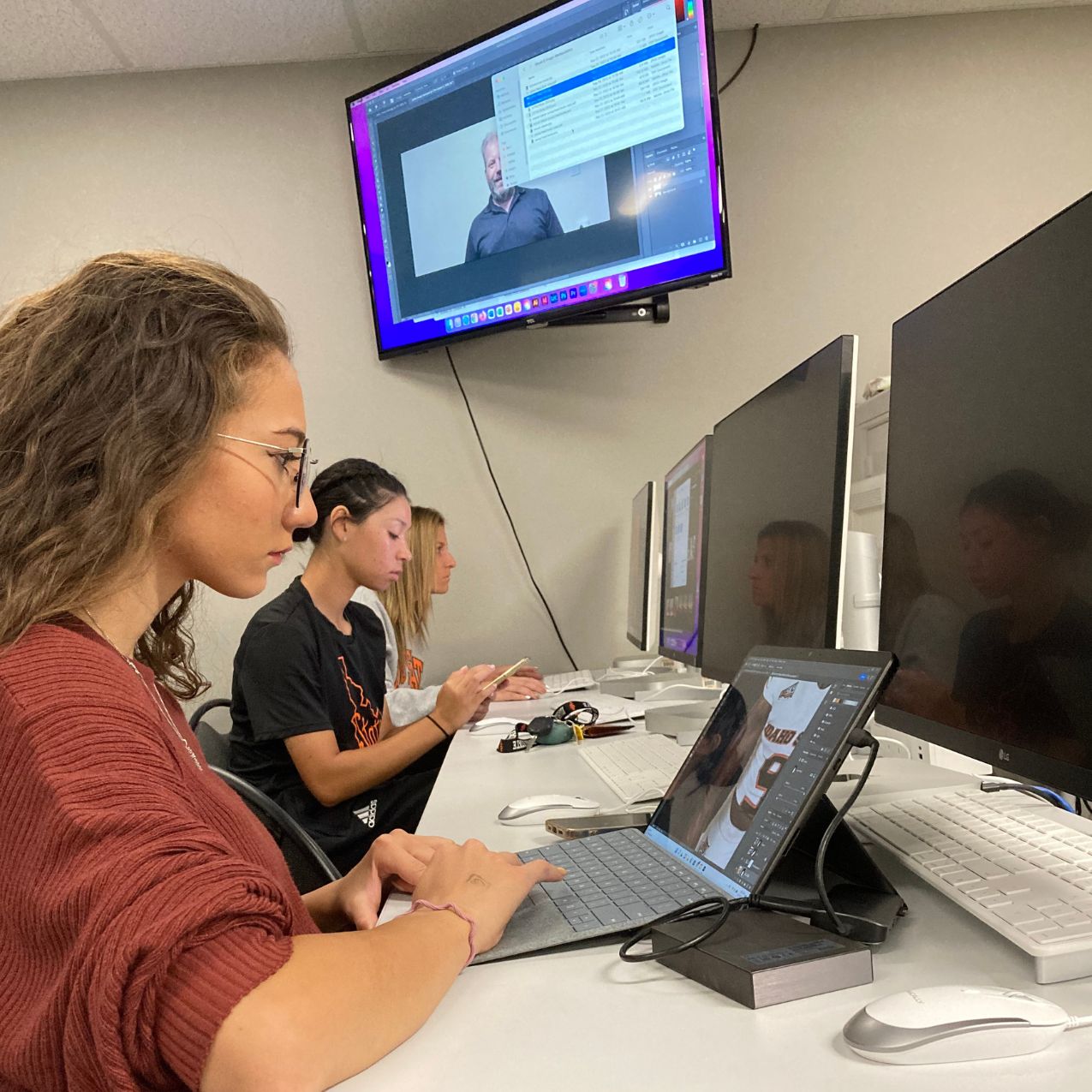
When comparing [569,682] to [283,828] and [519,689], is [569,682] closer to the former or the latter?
[519,689]

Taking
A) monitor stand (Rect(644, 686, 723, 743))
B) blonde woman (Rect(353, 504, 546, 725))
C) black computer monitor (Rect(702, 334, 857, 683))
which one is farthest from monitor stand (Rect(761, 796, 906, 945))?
blonde woman (Rect(353, 504, 546, 725))

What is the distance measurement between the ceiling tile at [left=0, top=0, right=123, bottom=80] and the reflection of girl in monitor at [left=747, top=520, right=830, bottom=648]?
2487mm

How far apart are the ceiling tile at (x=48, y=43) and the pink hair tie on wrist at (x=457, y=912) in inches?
107

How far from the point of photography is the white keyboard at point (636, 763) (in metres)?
1.20

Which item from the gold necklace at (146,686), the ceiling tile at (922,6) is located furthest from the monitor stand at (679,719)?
the ceiling tile at (922,6)

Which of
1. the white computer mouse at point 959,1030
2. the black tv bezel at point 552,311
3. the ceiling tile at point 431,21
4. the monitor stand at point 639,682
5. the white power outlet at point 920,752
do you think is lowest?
the monitor stand at point 639,682

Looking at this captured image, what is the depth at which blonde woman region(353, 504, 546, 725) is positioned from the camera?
8.34 ft

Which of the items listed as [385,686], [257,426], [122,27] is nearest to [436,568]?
[385,686]

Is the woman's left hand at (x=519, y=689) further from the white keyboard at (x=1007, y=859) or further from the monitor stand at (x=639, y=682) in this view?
the white keyboard at (x=1007, y=859)

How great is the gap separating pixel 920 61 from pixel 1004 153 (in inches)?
14.4

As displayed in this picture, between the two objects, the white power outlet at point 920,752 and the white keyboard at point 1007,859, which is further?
the white power outlet at point 920,752

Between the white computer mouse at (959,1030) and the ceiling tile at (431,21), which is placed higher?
the ceiling tile at (431,21)

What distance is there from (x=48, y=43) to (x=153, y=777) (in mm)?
2842

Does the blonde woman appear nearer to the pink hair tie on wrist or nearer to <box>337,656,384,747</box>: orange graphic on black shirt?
<box>337,656,384,747</box>: orange graphic on black shirt
